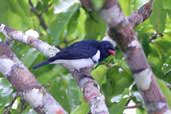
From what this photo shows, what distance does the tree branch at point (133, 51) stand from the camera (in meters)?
0.74

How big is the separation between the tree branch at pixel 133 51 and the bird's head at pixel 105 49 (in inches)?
47.6

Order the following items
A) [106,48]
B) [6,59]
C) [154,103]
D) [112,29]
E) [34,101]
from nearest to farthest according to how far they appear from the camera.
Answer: [112,29] → [154,103] → [34,101] → [6,59] → [106,48]

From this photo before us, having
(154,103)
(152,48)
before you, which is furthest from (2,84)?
A: (154,103)

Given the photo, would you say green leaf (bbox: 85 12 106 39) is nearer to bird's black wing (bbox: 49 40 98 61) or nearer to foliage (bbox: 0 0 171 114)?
foliage (bbox: 0 0 171 114)

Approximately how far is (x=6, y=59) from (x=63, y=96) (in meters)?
0.34

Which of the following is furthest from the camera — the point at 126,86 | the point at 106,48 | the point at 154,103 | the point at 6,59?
the point at 106,48

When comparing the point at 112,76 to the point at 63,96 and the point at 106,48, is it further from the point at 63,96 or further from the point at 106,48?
the point at 106,48

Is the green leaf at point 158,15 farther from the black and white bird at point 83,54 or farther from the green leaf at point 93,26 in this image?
the black and white bird at point 83,54

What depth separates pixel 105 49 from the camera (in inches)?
87.6

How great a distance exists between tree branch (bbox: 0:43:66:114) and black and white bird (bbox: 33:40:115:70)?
0.36 metres

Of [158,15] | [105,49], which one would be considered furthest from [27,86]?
[105,49]

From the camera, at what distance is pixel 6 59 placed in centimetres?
161

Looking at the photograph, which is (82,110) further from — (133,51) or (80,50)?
(80,50)

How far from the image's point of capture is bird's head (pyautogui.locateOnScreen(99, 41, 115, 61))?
2.16 metres
